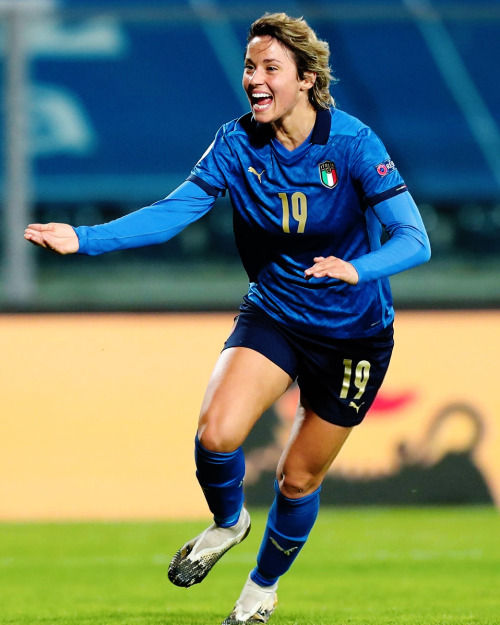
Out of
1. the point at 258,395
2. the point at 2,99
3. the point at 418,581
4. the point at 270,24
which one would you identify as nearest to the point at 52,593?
the point at 418,581

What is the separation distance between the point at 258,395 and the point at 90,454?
4.16 metres

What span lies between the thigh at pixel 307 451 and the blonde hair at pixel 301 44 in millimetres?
1124

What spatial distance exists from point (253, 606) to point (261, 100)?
72.2 inches

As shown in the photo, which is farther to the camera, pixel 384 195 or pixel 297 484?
pixel 297 484

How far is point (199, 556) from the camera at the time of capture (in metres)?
4.02

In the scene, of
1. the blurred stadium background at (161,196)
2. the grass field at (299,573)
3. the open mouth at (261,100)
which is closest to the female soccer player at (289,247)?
the open mouth at (261,100)

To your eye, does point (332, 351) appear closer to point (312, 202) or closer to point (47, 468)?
point (312, 202)

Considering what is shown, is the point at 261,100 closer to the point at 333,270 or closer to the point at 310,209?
the point at 310,209

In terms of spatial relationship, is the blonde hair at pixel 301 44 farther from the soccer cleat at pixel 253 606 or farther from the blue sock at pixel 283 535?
the soccer cleat at pixel 253 606

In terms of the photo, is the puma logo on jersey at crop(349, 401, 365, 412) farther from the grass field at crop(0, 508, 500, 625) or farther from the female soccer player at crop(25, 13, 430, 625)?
the grass field at crop(0, 508, 500, 625)

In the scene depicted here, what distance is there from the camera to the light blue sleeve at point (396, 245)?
12.0 feet

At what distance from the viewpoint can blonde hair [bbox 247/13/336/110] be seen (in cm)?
395

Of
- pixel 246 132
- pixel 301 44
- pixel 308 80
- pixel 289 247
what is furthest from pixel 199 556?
pixel 301 44

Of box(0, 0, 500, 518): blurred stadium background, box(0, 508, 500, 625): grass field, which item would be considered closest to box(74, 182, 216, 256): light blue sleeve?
box(0, 508, 500, 625): grass field
